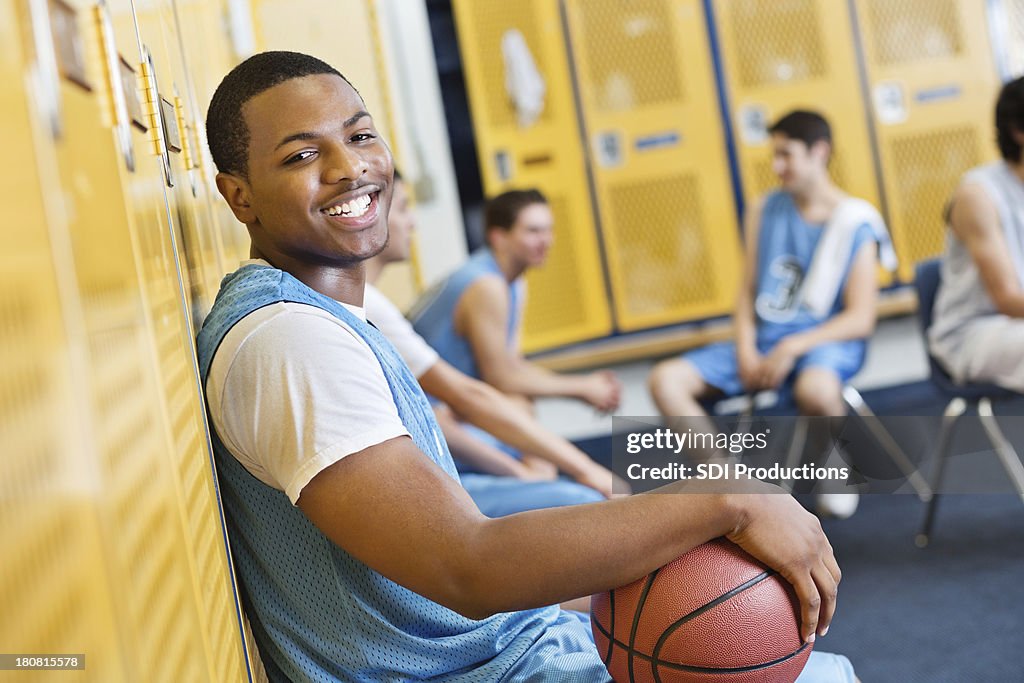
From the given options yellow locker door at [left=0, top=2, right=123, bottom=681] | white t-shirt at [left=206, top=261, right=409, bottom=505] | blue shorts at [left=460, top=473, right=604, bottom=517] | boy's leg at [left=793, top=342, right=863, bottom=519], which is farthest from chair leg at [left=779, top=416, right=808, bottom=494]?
yellow locker door at [left=0, top=2, right=123, bottom=681]

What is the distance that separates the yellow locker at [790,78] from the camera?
5.29 metres

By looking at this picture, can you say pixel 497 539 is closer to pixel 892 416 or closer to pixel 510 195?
pixel 510 195

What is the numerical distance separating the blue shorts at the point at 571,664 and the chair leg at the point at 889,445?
9.03 feet

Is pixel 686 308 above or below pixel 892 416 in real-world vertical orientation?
above

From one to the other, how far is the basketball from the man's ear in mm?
660

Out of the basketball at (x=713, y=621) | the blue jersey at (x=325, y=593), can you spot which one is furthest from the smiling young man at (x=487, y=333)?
the basketball at (x=713, y=621)

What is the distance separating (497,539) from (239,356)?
1.13 ft

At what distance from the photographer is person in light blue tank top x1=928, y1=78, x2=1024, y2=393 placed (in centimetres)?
335

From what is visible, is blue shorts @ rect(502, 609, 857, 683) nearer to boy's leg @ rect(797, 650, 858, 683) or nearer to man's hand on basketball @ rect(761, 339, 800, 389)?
boy's leg @ rect(797, 650, 858, 683)

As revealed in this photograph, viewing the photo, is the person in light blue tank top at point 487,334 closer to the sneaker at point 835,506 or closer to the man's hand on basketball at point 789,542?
the sneaker at point 835,506

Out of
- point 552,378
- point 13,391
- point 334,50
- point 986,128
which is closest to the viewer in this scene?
point 13,391

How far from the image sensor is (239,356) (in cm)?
116

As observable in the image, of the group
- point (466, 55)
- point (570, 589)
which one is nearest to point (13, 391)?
point (570, 589)

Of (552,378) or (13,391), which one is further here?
(552,378)
